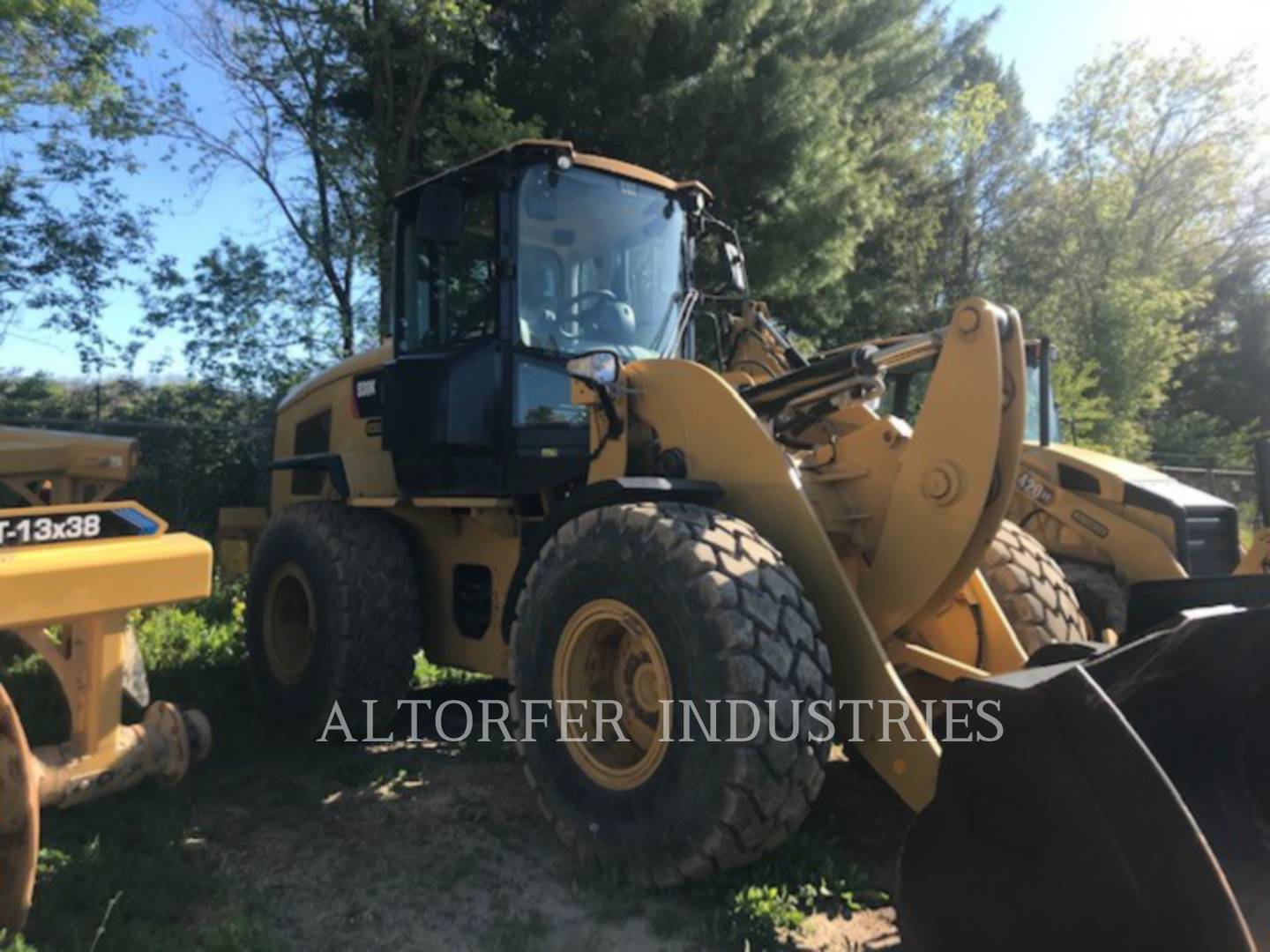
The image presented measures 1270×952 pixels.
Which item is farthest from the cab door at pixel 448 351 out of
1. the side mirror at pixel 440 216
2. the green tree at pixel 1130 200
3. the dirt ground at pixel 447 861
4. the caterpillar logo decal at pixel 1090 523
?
the green tree at pixel 1130 200

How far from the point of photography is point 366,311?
1230 cm

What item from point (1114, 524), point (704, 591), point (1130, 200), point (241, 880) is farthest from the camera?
point (1130, 200)

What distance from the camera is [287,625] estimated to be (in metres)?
5.60

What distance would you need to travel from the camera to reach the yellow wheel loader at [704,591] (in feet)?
7.33

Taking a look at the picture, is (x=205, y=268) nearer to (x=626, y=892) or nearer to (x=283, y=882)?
(x=283, y=882)

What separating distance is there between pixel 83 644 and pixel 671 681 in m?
1.74

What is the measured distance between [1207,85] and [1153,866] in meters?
29.9

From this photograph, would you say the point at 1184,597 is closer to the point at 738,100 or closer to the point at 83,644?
the point at 83,644

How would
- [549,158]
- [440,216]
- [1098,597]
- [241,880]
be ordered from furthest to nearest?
[1098,597] → [549,158] → [440,216] → [241,880]

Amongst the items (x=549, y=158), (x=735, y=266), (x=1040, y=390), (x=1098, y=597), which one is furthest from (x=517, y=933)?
(x=1040, y=390)

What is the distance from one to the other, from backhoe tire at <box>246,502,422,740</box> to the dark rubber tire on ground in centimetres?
472

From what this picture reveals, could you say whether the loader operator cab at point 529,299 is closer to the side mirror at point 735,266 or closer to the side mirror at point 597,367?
the side mirror at point 735,266

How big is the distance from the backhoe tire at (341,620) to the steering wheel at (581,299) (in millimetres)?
1566

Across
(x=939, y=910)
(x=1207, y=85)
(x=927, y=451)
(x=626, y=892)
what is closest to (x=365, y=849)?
(x=626, y=892)
